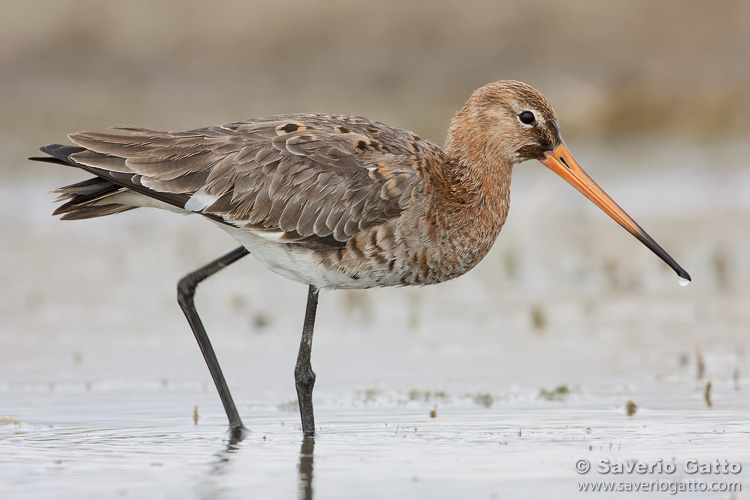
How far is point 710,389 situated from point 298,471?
2.84 m

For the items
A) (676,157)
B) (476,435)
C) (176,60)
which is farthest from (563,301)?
(176,60)

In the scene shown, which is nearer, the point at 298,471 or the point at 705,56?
the point at 298,471

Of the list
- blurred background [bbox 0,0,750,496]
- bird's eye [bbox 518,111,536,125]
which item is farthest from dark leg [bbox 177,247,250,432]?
bird's eye [bbox 518,111,536,125]

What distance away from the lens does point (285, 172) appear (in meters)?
6.87

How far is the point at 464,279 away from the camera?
11.2 meters

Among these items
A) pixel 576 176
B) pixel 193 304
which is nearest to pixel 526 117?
pixel 576 176

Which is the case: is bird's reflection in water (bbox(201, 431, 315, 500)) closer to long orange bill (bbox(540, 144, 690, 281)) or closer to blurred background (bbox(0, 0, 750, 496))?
blurred background (bbox(0, 0, 750, 496))

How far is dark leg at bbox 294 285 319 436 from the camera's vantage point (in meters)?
6.73

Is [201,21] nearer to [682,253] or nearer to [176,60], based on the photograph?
[176,60]

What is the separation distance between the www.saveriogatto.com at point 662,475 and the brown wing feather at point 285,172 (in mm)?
1770

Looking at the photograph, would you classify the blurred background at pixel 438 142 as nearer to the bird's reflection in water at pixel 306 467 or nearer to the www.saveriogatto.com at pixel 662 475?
the bird's reflection in water at pixel 306 467

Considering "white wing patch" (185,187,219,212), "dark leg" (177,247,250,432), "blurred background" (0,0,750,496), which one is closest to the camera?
"white wing patch" (185,187,219,212)

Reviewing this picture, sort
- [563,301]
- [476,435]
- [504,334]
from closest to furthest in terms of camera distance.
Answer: [476,435]
[504,334]
[563,301]

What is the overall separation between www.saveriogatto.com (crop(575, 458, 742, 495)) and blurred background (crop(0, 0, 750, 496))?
1.53 metres
